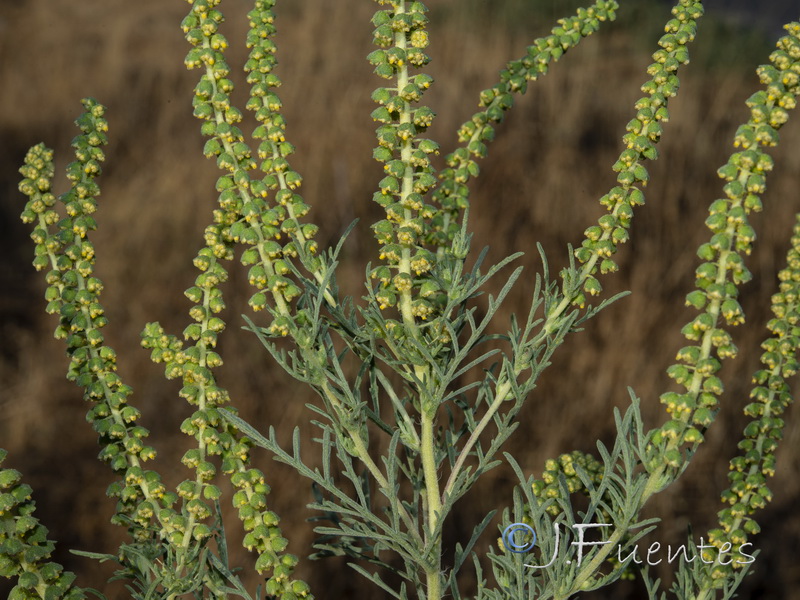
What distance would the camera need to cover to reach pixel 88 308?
1594mm

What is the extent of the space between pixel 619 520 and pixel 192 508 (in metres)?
0.71

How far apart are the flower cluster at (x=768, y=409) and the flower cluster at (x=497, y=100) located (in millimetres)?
585

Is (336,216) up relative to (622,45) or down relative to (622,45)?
down

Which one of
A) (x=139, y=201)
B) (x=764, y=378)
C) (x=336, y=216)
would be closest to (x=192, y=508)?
(x=764, y=378)

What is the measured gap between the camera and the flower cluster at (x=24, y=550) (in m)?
1.37

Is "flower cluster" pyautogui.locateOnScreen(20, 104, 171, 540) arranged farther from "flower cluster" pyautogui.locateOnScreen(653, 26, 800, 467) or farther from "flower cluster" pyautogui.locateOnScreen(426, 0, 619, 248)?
"flower cluster" pyautogui.locateOnScreen(653, 26, 800, 467)

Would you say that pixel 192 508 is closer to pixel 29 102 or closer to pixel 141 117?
pixel 141 117

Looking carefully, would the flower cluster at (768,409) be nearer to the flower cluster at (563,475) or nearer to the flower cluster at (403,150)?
the flower cluster at (563,475)

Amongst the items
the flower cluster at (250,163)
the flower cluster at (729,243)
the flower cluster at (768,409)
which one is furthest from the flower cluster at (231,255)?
the flower cluster at (768,409)

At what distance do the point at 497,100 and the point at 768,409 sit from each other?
81cm

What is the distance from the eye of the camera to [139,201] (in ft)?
21.9

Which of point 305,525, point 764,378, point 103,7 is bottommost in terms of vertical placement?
point 305,525
